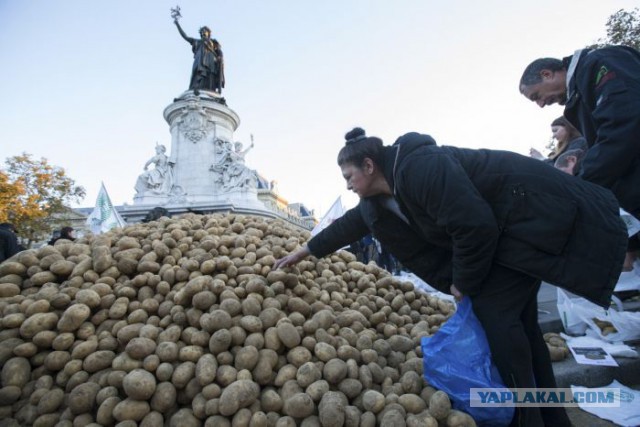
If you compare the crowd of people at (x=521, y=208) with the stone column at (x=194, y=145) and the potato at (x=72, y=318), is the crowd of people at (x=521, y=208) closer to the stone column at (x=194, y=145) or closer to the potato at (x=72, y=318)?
the potato at (x=72, y=318)

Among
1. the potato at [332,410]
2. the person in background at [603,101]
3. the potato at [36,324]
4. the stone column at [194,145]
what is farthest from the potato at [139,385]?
the stone column at [194,145]

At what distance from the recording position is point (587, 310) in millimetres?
3082

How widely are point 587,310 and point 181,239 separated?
3.73 metres

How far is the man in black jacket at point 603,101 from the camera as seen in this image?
1908 mm

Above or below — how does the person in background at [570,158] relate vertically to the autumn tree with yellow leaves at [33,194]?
below

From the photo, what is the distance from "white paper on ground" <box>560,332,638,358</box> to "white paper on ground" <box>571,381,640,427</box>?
0.34 meters

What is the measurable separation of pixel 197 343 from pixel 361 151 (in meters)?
1.54

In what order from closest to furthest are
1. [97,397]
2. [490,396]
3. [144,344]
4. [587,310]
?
[490,396] < [97,397] < [144,344] < [587,310]

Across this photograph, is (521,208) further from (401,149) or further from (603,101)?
(603,101)

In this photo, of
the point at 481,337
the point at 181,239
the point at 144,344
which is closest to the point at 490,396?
the point at 481,337

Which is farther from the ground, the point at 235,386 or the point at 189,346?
the point at 189,346

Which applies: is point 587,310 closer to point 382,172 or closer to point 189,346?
point 382,172

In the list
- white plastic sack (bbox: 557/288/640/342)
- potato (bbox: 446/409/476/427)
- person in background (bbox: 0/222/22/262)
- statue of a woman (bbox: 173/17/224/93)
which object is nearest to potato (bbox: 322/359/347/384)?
potato (bbox: 446/409/476/427)

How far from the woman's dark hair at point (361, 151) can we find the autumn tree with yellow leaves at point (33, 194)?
2563 centimetres
